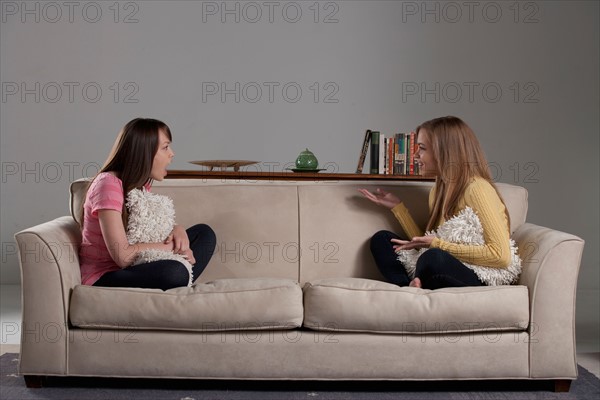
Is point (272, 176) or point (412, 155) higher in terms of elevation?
point (412, 155)

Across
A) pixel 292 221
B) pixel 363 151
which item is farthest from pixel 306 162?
pixel 292 221

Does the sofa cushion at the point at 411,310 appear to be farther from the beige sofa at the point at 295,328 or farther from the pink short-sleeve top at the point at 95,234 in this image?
the pink short-sleeve top at the point at 95,234

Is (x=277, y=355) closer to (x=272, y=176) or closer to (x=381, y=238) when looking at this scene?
(x=381, y=238)

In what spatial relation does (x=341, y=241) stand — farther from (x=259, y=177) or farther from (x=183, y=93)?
(x=183, y=93)

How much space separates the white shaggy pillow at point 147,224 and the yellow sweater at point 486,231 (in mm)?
962

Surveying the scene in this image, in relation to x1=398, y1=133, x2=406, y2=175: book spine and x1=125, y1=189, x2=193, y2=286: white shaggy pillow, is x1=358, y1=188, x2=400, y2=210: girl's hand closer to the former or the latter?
x1=125, y1=189, x2=193, y2=286: white shaggy pillow

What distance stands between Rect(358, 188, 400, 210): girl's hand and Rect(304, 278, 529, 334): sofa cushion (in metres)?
0.58

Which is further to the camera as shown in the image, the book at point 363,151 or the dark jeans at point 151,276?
the book at point 363,151

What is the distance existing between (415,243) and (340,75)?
2.40 metres

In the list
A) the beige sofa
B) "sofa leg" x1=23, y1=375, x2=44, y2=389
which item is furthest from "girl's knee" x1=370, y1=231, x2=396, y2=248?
"sofa leg" x1=23, y1=375, x2=44, y2=389

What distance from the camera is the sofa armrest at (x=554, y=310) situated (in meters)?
2.74

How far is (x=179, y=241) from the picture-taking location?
297 cm

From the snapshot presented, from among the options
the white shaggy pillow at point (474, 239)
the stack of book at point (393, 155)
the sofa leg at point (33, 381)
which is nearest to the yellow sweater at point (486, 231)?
the white shaggy pillow at point (474, 239)

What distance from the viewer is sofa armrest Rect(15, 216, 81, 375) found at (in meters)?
2.69
